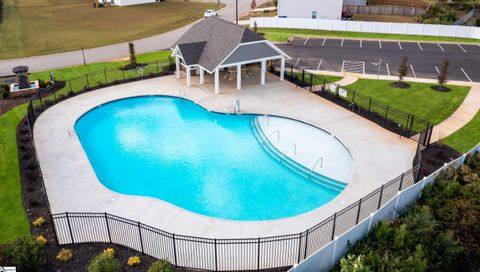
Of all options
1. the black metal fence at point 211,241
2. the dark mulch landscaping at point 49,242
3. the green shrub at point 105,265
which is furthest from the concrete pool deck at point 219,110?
the green shrub at point 105,265

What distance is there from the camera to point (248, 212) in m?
19.4

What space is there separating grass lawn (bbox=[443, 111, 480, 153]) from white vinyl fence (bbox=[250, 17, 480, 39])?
2851cm

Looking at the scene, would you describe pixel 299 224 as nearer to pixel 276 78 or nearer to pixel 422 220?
pixel 422 220

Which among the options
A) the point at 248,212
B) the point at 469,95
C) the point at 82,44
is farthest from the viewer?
the point at 82,44

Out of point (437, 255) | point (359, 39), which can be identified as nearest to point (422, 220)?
point (437, 255)

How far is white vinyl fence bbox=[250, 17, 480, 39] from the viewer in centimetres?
5014

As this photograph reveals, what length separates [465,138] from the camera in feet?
81.4

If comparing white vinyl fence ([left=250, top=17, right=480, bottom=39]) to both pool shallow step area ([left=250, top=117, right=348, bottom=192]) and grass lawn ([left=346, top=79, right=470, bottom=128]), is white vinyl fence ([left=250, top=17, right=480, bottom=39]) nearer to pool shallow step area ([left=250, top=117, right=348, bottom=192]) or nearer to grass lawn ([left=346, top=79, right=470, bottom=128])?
grass lawn ([left=346, top=79, right=470, bottom=128])

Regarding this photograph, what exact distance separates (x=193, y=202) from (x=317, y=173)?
726 centimetres

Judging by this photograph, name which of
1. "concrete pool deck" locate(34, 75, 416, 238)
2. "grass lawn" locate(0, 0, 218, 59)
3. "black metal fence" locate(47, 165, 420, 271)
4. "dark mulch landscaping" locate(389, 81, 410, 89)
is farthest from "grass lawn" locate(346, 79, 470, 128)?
"grass lawn" locate(0, 0, 218, 59)

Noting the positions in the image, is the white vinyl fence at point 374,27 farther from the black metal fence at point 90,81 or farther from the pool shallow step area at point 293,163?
the pool shallow step area at point 293,163

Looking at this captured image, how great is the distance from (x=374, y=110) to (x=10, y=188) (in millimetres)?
23851

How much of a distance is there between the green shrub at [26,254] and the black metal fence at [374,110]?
20.0m

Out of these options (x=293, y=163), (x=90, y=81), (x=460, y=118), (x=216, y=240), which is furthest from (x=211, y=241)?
(x=90, y=81)
